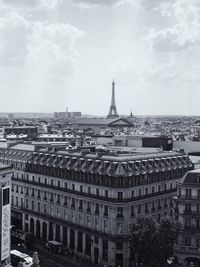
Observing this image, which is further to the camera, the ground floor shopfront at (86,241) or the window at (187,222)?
the ground floor shopfront at (86,241)

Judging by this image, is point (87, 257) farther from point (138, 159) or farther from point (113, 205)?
point (138, 159)

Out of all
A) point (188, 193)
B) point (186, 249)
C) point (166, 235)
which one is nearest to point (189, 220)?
point (188, 193)

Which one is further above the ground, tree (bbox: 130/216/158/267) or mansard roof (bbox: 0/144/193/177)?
mansard roof (bbox: 0/144/193/177)

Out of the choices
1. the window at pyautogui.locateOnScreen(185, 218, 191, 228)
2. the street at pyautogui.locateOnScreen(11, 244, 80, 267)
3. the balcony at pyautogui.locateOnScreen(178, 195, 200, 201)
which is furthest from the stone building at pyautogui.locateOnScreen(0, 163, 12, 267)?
the window at pyautogui.locateOnScreen(185, 218, 191, 228)

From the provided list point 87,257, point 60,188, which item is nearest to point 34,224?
point 60,188

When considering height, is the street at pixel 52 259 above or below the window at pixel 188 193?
below

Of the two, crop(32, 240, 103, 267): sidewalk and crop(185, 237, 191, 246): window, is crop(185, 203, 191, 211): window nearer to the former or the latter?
crop(185, 237, 191, 246): window

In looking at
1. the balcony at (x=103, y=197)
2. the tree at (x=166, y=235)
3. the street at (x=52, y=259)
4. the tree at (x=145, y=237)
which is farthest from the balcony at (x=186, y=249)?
the street at (x=52, y=259)

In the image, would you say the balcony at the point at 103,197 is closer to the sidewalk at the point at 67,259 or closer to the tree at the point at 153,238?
the tree at the point at 153,238
